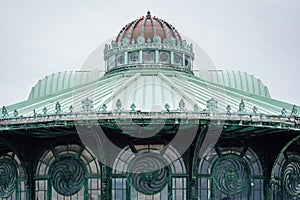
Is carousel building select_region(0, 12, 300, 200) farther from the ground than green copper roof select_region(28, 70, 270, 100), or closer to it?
closer to it

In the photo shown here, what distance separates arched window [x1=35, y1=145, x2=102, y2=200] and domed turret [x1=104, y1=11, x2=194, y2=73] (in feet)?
29.8

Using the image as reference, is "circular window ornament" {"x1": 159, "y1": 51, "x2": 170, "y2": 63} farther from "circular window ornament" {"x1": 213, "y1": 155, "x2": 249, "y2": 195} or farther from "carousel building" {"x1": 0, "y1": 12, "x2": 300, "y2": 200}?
"circular window ornament" {"x1": 213, "y1": 155, "x2": 249, "y2": 195}

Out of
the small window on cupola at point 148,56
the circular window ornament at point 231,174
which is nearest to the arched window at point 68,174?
the circular window ornament at point 231,174

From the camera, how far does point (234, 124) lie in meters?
37.8

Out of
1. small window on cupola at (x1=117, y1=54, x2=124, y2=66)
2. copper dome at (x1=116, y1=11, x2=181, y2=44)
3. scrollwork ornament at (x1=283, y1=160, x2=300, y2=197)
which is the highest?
copper dome at (x1=116, y1=11, x2=181, y2=44)

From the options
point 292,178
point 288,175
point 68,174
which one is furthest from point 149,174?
point 292,178

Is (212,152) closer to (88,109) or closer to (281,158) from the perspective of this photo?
(281,158)

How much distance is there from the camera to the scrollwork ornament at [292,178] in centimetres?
4541

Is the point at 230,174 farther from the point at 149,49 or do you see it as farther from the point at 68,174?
the point at 149,49

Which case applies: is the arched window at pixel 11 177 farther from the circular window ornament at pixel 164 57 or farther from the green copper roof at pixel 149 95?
the circular window ornament at pixel 164 57

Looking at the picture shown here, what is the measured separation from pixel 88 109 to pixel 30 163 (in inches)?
336

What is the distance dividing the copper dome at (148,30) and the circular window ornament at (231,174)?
11668 mm

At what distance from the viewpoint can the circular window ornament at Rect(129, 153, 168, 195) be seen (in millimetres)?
42562

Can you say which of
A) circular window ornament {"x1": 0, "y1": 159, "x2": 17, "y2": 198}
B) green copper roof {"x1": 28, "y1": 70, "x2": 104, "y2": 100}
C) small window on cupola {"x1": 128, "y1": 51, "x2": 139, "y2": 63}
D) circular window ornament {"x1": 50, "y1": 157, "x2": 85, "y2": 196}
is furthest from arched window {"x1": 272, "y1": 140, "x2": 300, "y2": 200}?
green copper roof {"x1": 28, "y1": 70, "x2": 104, "y2": 100}
